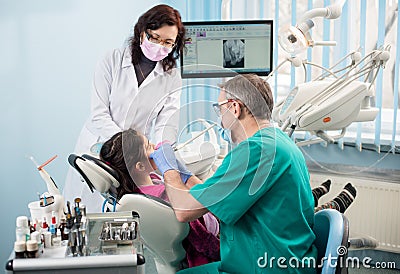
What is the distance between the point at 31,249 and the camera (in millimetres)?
1527

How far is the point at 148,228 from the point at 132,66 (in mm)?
1039

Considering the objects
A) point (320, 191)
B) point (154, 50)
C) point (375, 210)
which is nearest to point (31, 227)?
point (154, 50)

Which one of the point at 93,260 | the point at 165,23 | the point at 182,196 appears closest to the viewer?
the point at 93,260

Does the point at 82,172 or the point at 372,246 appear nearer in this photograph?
the point at 82,172

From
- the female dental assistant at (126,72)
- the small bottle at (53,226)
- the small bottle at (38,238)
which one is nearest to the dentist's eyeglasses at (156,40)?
the female dental assistant at (126,72)

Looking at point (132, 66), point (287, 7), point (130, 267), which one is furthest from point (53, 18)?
point (130, 267)

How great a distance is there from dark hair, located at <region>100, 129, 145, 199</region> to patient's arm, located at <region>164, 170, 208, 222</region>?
101 mm

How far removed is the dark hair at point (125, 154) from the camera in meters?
1.79

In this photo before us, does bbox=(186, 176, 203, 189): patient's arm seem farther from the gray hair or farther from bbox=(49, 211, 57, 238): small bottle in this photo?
bbox=(49, 211, 57, 238): small bottle

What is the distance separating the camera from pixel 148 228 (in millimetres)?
1842

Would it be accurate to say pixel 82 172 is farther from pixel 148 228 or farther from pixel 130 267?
pixel 130 267

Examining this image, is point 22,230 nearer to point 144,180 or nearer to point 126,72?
point 144,180

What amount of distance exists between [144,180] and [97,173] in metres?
0.17

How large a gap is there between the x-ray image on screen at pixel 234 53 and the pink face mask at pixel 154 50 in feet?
0.77
